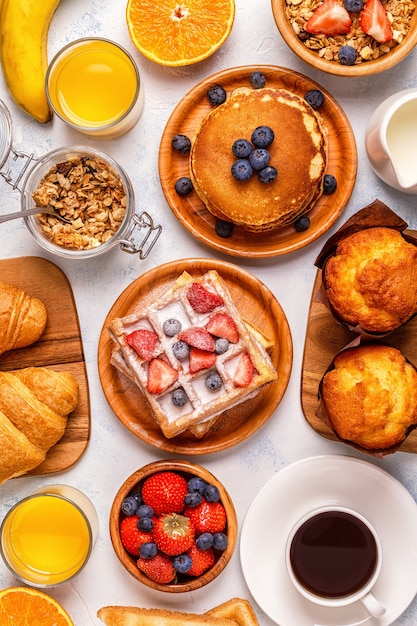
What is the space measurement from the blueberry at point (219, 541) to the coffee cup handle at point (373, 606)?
1.53 feet

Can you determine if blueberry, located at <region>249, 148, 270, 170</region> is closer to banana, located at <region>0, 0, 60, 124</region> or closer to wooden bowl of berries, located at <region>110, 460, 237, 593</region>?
banana, located at <region>0, 0, 60, 124</region>

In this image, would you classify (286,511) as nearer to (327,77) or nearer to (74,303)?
(74,303)

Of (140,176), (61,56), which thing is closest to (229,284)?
(140,176)

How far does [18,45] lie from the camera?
8.68 feet

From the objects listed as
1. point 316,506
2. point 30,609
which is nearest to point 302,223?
point 316,506

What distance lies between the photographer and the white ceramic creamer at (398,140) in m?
2.49

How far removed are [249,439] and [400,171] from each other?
1.02 m

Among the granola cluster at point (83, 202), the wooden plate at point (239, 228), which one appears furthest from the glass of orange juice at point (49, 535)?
the wooden plate at point (239, 228)

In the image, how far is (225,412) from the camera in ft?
8.81

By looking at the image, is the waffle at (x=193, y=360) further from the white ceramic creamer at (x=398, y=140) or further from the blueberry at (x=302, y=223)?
the white ceramic creamer at (x=398, y=140)

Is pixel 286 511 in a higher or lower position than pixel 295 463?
lower

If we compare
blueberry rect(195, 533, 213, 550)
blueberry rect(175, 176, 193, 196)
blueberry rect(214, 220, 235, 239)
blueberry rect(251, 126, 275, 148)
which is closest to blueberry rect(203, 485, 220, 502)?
blueberry rect(195, 533, 213, 550)

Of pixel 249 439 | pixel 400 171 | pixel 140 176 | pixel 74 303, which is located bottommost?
pixel 249 439

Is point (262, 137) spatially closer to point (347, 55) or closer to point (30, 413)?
point (347, 55)
